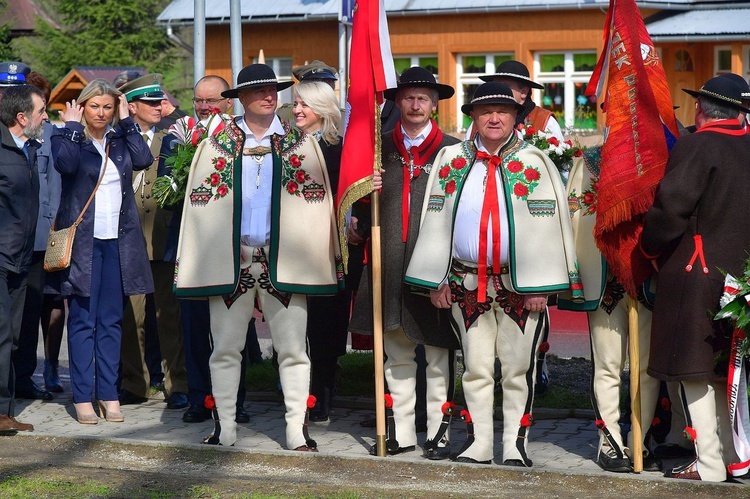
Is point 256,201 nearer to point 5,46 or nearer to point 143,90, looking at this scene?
point 143,90

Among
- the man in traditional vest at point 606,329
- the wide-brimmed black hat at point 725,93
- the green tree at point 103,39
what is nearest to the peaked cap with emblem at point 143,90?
the man in traditional vest at point 606,329

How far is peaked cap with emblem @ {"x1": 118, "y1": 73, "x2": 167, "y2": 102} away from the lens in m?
9.25

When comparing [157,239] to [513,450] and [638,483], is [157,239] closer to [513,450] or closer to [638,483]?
[513,450]

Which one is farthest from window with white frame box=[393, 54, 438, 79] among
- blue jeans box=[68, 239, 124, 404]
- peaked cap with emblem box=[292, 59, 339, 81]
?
blue jeans box=[68, 239, 124, 404]

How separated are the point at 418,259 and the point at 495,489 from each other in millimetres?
1457

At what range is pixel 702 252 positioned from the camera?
22.2 ft

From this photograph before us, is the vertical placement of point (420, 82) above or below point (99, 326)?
above

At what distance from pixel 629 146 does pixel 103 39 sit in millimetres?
30668

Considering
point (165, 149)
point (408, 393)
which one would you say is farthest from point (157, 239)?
point (408, 393)

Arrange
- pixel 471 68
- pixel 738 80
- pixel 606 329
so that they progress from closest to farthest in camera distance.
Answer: pixel 738 80 → pixel 606 329 → pixel 471 68

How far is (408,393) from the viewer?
7.75 meters

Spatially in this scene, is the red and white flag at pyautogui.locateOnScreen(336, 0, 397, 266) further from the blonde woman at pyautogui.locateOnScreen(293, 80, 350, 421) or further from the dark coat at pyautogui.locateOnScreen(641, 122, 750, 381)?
the dark coat at pyautogui.locateOnScreen(641, 122, 750, 381)

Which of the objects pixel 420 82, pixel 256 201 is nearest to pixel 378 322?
pixel 256 201

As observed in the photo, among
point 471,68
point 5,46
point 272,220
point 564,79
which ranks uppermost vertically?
point 5,46
